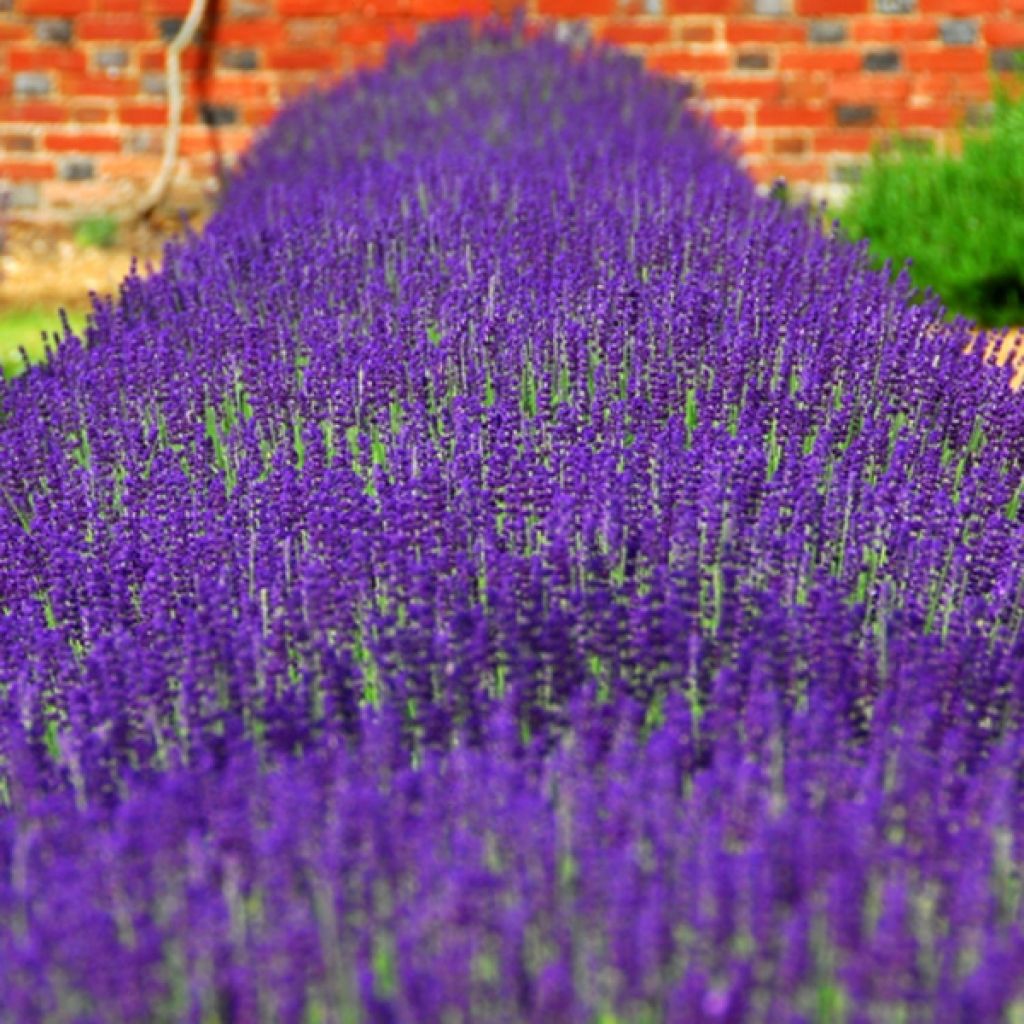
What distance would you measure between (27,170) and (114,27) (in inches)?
48.2

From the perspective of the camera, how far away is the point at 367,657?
3307 mm

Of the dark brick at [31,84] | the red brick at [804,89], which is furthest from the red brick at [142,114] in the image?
the red brick at [804,89]

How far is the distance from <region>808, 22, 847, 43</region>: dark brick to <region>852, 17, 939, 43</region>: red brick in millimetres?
76

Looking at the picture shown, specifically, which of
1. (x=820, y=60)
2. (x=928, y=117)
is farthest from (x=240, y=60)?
(x=928, y=117)

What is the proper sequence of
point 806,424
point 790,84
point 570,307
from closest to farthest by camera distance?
point 806,424 → point 570,307 → point 790,84

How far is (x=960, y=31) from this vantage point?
33.2 feet

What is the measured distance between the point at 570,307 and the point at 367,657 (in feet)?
6.35

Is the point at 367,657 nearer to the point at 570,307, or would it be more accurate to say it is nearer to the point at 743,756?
the point at 743,756

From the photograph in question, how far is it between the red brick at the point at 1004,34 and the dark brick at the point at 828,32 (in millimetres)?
872

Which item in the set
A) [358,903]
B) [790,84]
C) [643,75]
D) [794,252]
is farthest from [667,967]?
[790,84]

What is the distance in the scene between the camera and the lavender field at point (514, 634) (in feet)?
7.22

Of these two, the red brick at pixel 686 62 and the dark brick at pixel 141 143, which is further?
the dark brick at pixel 141 143

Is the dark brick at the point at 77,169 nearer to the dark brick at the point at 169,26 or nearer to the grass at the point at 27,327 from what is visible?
the dark brick at the point at 169,26

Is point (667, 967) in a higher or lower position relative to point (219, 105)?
lower
